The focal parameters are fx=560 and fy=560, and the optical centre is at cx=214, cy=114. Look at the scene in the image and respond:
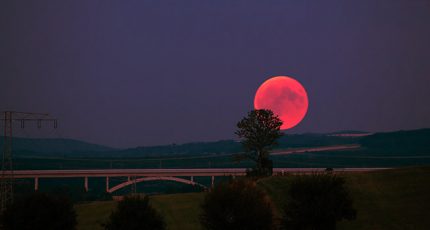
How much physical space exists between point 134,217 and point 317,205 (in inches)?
724

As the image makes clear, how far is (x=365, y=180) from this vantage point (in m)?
79.0

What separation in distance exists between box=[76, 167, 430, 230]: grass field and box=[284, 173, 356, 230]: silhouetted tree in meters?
6.45

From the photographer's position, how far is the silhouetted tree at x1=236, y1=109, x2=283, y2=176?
3991 inches

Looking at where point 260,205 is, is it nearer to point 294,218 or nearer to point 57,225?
point 294,218

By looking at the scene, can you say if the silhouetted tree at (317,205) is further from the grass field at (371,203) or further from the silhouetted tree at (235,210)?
the grass field at (371,203)

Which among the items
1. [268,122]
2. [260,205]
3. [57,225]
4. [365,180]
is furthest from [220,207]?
[268,122]

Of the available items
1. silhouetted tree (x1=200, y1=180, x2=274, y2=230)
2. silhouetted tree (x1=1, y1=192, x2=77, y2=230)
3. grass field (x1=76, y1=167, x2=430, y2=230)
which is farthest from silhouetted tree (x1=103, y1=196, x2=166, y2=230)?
Result: grass field (x1=76, y1=167, x2=430, y2=230)

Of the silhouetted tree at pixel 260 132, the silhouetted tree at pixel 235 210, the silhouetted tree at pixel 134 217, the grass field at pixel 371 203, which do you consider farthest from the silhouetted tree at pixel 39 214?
the silhouetted tree at pixel 260 132

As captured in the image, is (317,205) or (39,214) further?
(39,214)

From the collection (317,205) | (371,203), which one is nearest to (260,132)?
(371,203)

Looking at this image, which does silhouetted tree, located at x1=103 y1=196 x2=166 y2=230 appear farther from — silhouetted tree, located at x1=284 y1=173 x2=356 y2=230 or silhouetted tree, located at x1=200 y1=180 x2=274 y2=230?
silhouetted tree, located at x1=284 y1=173 x2=356 y2=230

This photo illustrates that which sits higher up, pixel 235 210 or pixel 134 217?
pixel 235 210

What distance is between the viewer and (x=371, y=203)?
2741 inches

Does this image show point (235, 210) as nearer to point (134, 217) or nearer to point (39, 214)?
point (134, 217)
